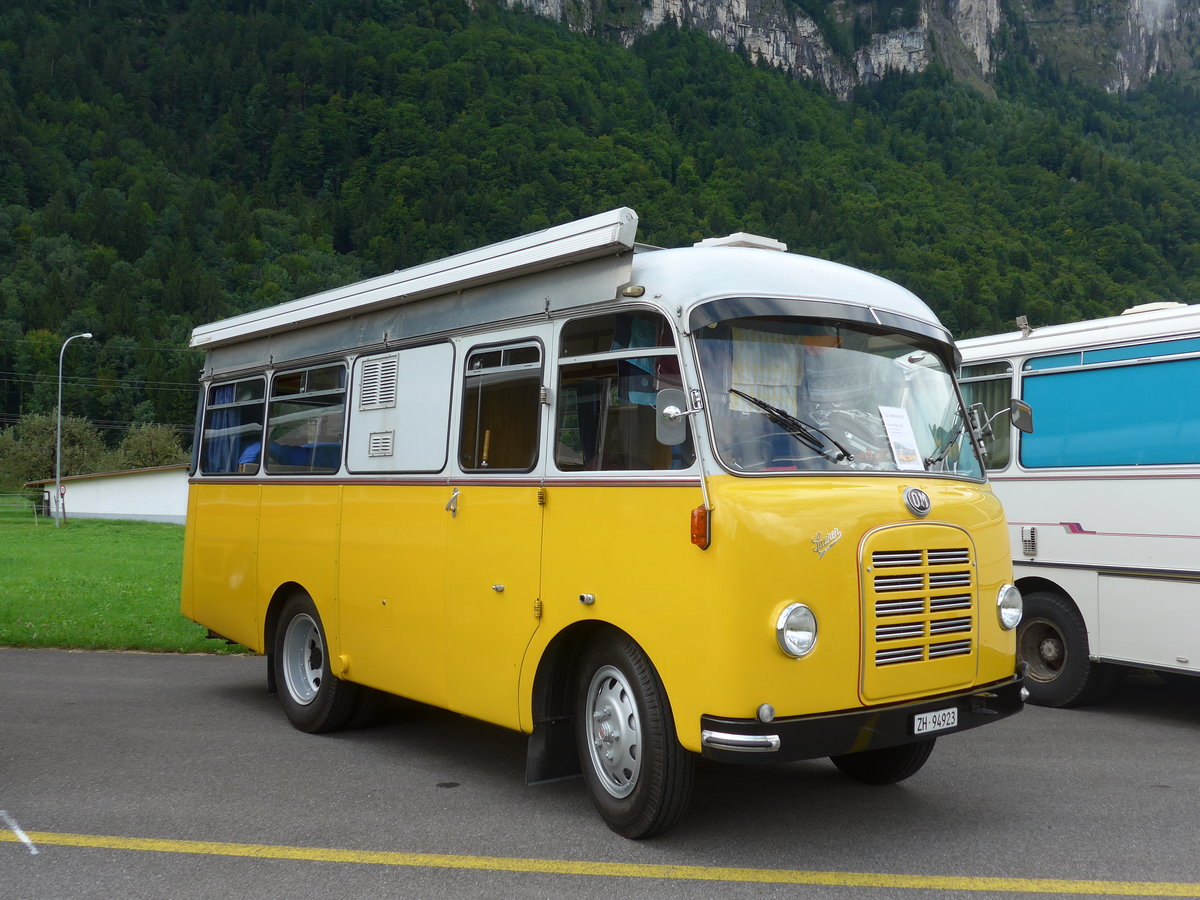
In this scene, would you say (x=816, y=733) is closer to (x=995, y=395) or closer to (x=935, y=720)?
(x=935, y=720)

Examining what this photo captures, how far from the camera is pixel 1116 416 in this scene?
9188mm

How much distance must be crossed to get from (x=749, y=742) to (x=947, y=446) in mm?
2143

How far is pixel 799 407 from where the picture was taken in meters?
5.70

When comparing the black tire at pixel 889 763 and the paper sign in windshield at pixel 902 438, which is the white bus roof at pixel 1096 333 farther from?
the black tire at pixel 889 763

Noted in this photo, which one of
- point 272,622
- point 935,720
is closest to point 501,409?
point 935,720

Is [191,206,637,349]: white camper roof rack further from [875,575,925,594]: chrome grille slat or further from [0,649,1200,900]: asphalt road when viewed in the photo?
[0,649,1200,900]: asphalt road

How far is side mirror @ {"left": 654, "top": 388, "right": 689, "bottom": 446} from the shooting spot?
5.42 metres

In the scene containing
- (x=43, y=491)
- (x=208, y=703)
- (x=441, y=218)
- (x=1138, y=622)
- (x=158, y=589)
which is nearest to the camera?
(x=1138, y=622)

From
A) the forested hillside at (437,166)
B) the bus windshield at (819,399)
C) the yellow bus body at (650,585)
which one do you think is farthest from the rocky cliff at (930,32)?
the bus windshield at (819,399)

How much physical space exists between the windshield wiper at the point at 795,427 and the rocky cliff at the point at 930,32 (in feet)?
524

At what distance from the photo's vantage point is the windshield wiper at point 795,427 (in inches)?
220

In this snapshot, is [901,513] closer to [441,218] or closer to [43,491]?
[43,491]

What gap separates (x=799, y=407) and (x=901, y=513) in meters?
0.69

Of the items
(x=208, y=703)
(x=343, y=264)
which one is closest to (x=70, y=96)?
Result: (x=343, y=264)
